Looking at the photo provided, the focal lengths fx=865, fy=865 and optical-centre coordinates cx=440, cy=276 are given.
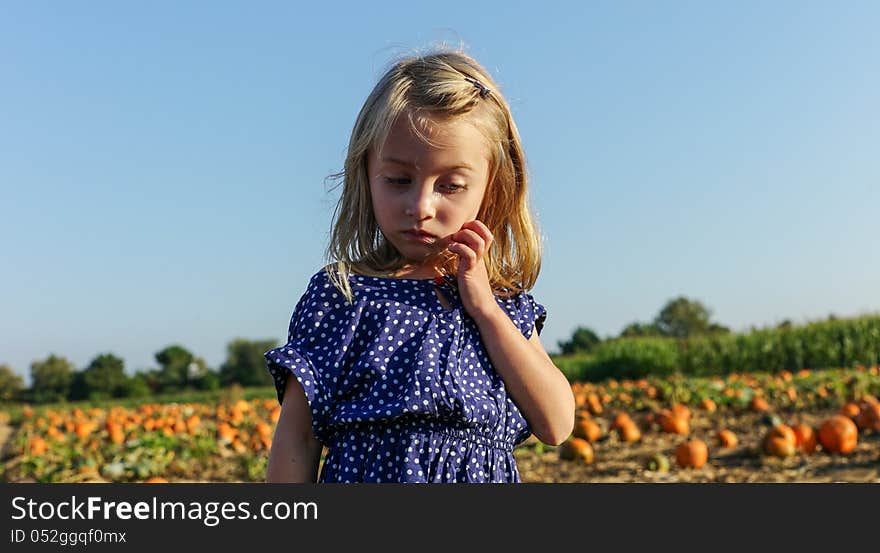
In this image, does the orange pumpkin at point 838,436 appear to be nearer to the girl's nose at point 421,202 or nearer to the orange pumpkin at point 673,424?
the orange pumpkin at point 673,424

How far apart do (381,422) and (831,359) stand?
58.2ft

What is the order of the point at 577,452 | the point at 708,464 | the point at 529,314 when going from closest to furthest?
the point at 529,314
the point at 708,464
the point at 577,452

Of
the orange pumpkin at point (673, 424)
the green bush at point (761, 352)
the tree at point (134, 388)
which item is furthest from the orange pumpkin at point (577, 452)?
the tree at point (134, 388)

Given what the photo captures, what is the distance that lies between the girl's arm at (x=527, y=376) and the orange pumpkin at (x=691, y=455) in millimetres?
4591

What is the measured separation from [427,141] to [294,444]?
84 centimetres

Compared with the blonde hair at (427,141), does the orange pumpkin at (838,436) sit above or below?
below

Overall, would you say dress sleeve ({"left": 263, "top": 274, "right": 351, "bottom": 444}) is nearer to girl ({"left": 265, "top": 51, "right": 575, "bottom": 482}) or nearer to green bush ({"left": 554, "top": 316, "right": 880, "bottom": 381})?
girl ({"left": 265, "top": 51, "right": 575, "bottom": 482})

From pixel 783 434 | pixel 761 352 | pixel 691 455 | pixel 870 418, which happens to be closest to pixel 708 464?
pixel 691 455

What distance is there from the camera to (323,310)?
7.60 ft

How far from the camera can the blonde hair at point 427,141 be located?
2.25 meters

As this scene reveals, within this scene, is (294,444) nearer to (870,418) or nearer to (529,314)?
(529,314)

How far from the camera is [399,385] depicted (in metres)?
2.16

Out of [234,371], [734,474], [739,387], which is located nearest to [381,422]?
[734,474]
